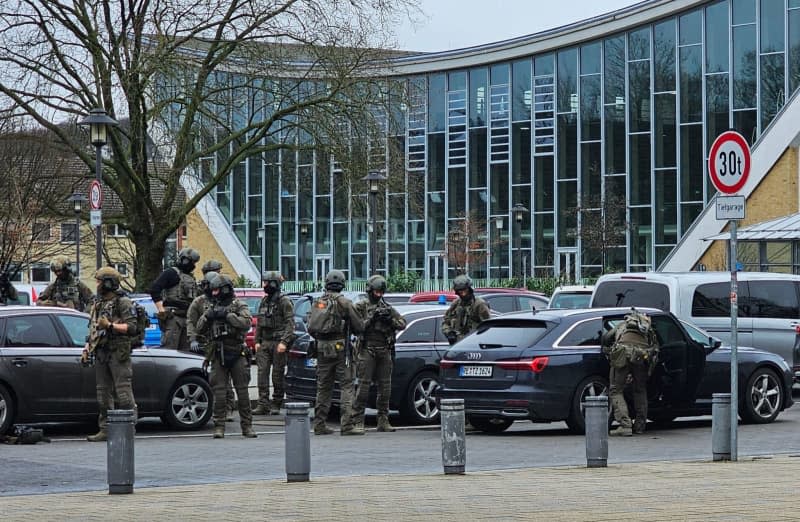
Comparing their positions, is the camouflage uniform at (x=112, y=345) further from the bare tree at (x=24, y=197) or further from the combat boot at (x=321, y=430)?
the bare tree at (x=24, y=197)

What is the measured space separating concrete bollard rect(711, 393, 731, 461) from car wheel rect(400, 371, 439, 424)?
18.0ft

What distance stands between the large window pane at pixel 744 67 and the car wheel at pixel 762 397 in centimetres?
3469

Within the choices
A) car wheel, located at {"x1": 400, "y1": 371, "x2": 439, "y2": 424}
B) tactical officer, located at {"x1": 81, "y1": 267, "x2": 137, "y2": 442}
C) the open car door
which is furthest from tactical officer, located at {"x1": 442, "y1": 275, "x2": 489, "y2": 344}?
tactical officer, located at {"x1": 81, "y1": 267, "x2": 137, "y2": 442}

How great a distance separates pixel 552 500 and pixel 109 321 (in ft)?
22.5

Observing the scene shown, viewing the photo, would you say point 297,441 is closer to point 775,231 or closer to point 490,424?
point 490,424

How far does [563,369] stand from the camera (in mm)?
16859

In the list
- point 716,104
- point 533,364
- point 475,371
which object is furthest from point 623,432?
point 716,104

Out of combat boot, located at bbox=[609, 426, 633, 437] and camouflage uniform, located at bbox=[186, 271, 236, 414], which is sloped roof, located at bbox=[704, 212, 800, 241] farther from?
camouflage uniform, located at bbox=[186, 271, 236, 414]

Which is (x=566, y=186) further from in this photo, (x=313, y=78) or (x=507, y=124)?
(x=313, y=78)

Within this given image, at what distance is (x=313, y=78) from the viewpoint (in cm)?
3441

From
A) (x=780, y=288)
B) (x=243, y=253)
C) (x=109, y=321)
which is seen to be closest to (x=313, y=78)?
(x=780, y=288)

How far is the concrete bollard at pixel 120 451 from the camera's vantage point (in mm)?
11031

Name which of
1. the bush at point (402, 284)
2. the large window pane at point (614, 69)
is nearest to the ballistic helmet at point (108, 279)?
the bush at point (402, 284)

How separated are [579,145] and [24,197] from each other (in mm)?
22659
